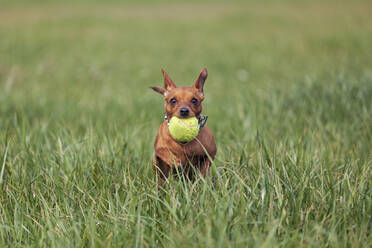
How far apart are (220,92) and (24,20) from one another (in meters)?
10.1

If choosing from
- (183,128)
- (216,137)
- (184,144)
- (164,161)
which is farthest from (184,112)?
(216,137)

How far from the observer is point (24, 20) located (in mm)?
14125

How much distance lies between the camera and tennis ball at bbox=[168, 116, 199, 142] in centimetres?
208

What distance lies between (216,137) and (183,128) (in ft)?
5.71

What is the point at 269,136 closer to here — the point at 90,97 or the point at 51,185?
the point at 51,185

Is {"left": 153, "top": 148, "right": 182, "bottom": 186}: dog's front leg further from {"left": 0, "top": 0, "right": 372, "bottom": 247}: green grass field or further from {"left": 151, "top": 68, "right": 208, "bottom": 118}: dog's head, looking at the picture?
{"left": 151, "top": 68, "right": 208, "bottom": 118}: dog's head

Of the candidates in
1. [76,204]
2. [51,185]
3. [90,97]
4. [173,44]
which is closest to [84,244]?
[76,204]

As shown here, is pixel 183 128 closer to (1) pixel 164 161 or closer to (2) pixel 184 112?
(2) pixel 184 112

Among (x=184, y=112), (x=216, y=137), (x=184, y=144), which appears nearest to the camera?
(x=184, y=112)

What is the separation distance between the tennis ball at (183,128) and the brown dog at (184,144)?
3 centimetres

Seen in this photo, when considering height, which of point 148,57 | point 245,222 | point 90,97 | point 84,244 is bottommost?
point 84,244

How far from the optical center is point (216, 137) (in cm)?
379

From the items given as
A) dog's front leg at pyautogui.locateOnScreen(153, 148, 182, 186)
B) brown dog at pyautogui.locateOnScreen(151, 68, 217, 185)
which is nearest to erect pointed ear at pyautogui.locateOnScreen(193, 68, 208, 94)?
brown dog at pyautogui.locateOnScreen(151, 68, 217, 185)

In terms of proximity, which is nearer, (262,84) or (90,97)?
(90,97)
